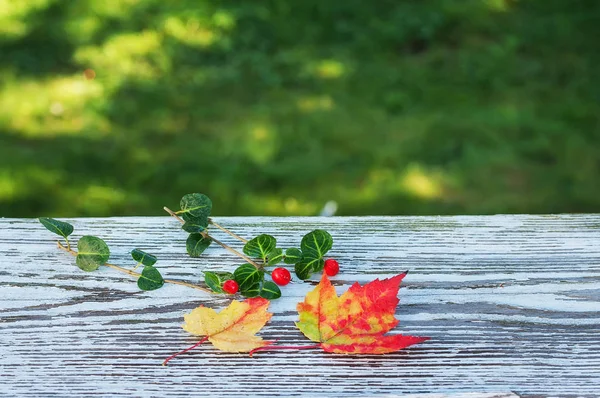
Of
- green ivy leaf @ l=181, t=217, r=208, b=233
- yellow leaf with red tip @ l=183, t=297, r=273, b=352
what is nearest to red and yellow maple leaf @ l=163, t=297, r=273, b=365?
yellow leaf with red tip @ l=183, t=297, r=273, b=352

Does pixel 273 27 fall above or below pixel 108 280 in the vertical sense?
above

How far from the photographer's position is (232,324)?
995mm

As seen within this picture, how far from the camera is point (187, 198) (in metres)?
1.20

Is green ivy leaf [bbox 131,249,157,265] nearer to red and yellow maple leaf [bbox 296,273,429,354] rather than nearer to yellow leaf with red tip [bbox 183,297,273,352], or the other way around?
yellow leaf with red tip [bbox 183,297,273,352]

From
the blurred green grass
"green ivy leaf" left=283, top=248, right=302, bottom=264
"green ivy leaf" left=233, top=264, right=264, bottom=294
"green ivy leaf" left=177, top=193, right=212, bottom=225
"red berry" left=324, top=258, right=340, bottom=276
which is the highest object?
the blurred green grass

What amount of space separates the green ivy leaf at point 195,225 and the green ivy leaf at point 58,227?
0.20 meters

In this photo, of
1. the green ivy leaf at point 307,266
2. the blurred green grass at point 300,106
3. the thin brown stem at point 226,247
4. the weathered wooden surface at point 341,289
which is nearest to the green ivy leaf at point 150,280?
the weathered wooden surface at point 341,289

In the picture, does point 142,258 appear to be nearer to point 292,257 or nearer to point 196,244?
point 196,244

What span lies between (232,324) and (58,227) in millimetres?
381

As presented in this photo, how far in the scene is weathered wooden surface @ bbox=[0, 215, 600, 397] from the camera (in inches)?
36.2

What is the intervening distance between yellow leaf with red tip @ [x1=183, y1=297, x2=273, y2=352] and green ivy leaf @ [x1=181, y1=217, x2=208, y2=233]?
211 millimetres

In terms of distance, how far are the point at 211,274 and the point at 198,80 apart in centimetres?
292

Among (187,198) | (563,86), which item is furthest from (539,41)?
(187,198)

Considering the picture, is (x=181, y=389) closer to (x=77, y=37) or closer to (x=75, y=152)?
(x=75, y=152)
